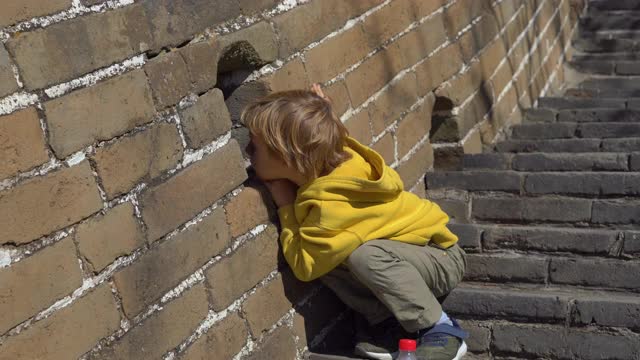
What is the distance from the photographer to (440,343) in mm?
3316

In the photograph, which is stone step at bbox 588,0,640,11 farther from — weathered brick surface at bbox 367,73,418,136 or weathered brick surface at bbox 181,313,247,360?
weathered brick surface at bbox 181,313,247,360

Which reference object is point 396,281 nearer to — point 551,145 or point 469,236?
point 469,236

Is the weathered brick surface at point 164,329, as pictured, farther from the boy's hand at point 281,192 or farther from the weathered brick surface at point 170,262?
the boy's hand at point 281,192

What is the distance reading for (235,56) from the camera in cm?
304

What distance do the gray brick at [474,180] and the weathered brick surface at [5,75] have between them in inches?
103

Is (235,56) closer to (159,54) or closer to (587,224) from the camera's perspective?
(159,54)

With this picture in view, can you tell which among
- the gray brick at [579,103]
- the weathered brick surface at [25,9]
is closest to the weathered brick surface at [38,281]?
the weathered brick surface at [25,9]

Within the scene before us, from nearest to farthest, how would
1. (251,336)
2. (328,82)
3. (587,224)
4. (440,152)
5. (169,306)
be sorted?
(169,306), (251,336), (328,82), (587,224), (440,152)

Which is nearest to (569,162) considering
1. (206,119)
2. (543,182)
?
(543,182)

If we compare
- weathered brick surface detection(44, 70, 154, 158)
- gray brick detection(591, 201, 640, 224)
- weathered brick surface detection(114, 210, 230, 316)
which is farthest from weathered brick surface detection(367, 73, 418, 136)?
weathered brick surface detection(44, 70, 154, 158)

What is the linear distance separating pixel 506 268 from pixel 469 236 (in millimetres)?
273

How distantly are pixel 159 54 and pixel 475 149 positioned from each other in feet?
8.37

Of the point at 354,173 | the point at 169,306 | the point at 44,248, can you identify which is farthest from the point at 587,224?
the point at 44,248

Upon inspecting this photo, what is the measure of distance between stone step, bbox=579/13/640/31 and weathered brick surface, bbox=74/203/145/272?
18.8 ft
